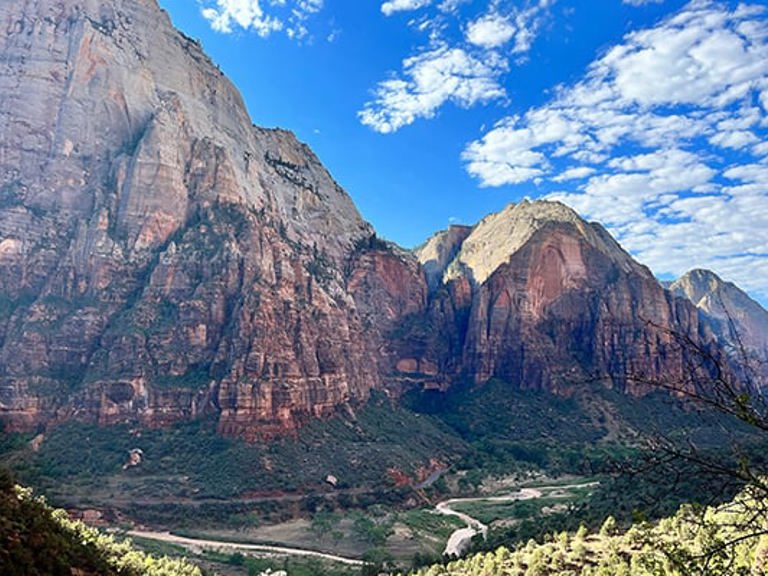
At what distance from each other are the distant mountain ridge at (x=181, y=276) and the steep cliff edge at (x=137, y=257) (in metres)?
0.24

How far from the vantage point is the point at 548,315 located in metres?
139

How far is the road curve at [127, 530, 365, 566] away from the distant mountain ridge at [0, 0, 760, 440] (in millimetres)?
19432

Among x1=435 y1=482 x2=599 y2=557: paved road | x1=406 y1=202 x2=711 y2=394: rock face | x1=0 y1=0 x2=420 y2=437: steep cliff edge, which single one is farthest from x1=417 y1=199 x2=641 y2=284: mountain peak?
x1=435 y1=482 x2=599 y2=557: paved road

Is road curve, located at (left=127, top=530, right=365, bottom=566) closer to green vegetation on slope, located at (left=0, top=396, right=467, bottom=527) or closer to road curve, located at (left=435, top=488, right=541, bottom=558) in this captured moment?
green vegetation on slope, located at (left=0, top=396, right=467, bottom=527)

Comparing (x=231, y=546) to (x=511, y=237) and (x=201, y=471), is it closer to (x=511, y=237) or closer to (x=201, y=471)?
(x=201, y=471)

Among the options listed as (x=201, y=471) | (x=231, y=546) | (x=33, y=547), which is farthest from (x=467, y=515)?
(x=33, y=547)

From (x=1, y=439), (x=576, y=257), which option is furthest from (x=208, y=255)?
(x=576, y=257)

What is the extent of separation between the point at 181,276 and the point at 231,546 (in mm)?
43735

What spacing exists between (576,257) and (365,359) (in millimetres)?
62505

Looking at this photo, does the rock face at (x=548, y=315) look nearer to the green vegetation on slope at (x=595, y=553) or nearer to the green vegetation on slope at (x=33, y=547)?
the green vegetation on slope at (x=595, y=553)

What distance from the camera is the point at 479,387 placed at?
13212cm

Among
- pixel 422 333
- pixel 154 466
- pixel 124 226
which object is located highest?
pixel 124 226

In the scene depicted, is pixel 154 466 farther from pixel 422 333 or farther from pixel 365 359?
pixel 422 333

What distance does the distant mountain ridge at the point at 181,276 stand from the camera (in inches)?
2953
